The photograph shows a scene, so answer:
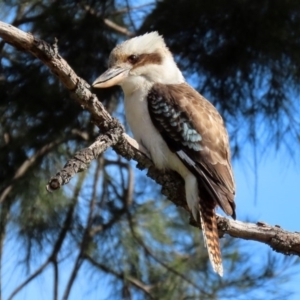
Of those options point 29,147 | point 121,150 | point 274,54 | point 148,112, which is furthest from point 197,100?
point 29,147

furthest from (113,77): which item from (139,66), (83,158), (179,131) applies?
(83,158)

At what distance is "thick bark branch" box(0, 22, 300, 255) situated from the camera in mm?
1870

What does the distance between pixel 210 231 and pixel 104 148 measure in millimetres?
478

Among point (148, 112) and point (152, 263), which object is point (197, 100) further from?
point (152, 263)

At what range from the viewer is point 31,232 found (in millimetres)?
3580

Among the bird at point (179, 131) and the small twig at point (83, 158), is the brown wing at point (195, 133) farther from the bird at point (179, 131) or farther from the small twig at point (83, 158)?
the small twig at point (83, 158)

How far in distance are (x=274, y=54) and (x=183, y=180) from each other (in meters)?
1.04

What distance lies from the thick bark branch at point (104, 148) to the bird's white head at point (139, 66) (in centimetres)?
35

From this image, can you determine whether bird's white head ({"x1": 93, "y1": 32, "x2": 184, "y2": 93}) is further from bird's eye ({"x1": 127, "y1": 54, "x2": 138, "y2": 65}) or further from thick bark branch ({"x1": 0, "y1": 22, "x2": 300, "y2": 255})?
thick bark branch ({"x1": 0, "y1": 22, "x2": 300, "y2": 255})

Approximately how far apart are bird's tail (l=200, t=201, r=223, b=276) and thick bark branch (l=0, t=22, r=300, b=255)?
22mm

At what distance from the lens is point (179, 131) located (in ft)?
8.21

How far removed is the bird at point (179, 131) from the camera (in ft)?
7.74

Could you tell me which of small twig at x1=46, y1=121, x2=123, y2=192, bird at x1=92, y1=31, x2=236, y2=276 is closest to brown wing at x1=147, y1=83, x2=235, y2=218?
bird at x1=92, y1=31, x2=236, y2=276

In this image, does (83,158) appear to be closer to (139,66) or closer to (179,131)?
(179,131)
